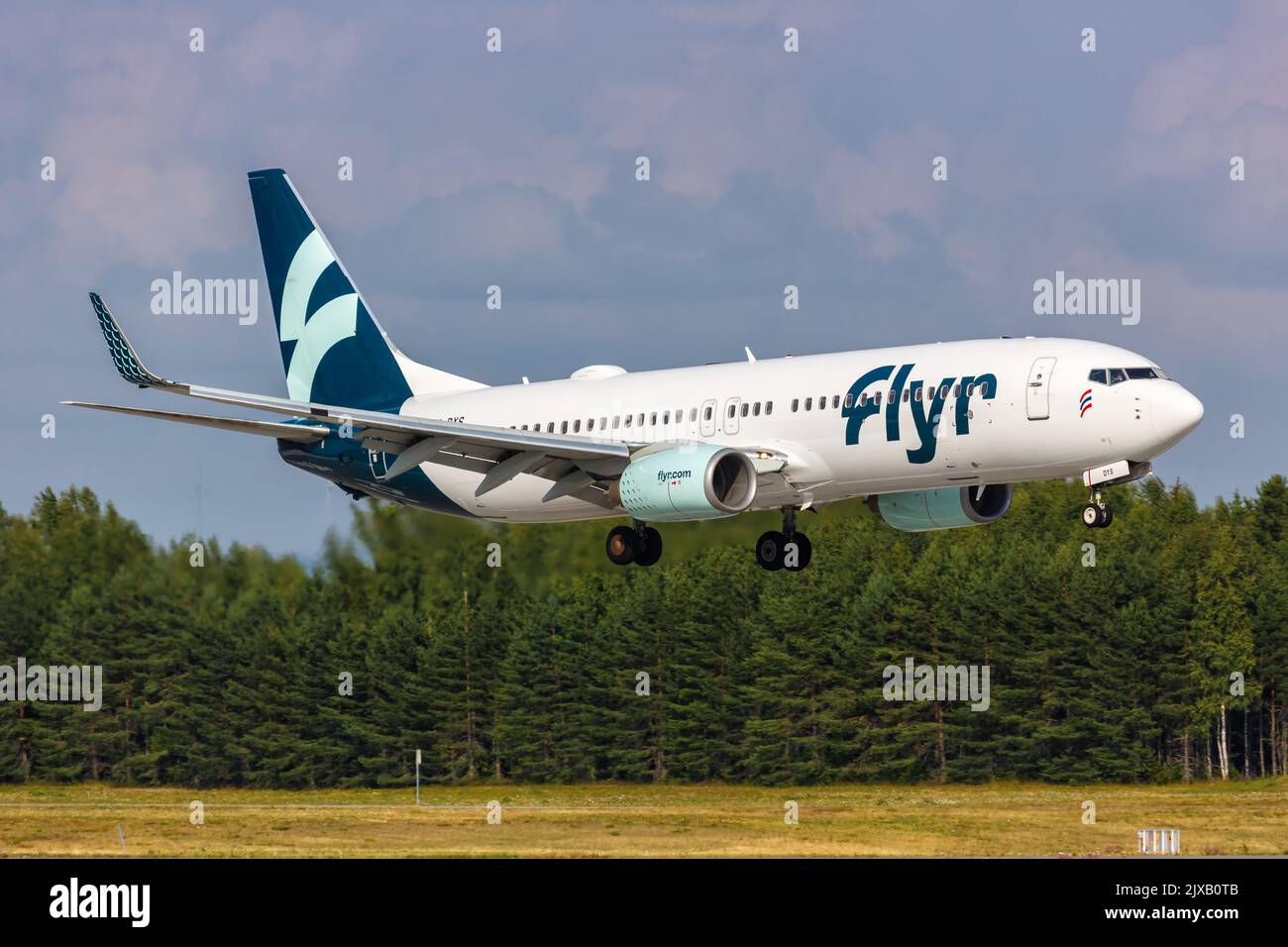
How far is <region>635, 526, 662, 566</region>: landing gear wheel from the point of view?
187 ft

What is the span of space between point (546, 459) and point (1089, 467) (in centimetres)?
1427

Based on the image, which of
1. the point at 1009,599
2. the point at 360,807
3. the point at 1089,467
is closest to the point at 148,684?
the point at 360,807

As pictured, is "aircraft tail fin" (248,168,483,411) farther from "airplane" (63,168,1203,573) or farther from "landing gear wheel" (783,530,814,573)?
"landing gear wheel" (783,530,814,573)

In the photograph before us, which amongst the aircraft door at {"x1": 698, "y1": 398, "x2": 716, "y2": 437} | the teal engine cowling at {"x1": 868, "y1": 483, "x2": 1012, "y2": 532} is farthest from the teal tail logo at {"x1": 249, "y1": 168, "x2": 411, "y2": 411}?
the teal engine cowling at {"x1": 868, "y1": 483, "x2": 1012, "y2": 532}

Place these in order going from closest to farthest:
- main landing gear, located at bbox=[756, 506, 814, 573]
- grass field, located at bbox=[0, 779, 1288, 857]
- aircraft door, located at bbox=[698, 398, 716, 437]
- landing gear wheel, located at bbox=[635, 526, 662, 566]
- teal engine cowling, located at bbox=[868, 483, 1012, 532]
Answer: aircraft door, located at bbox=[698, 398, 716, 437] < teal engine cowling, located at bbox=[868, 483, 1012, 532] < main landing gear, located at bbox=[756, 506, 814, 573] < landing gear wheel, located at bbox=[635, 526, 662, 566] < grass field, located at bbox=[0, 779, 1288, 857]

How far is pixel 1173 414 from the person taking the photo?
4825 centimetres

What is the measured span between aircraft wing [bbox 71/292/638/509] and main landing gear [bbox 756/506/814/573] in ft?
14.7

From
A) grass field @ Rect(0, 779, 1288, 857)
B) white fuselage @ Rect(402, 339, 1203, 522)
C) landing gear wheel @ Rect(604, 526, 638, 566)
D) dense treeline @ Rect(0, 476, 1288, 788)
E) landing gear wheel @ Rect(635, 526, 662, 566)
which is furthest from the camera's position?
dense treeline @ Rect(0, 476, 1288, 788)

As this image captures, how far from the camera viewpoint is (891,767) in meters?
109

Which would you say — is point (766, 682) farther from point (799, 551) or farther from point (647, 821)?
point (799, 551)

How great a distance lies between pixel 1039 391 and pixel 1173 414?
3043 millimetres

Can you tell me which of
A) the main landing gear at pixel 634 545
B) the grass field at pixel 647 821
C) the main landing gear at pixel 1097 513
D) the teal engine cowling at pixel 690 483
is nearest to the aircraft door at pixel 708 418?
the teal engine cowling at pixel 690 483

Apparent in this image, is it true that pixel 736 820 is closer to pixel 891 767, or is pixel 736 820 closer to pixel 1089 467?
pixel 891 767

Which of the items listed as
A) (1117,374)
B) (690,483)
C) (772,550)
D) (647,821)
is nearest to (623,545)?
(772,550)
